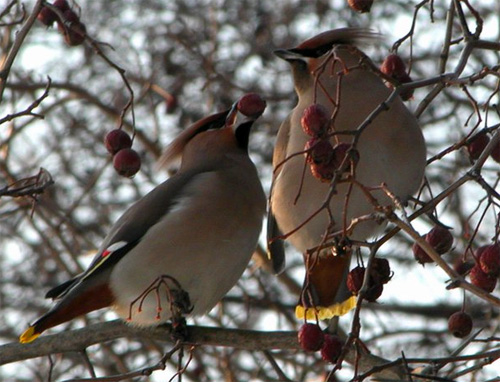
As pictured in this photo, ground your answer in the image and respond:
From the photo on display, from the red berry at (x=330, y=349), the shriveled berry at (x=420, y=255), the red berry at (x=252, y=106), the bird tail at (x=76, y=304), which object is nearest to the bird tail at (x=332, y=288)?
the red berry at (x=252, y=106)

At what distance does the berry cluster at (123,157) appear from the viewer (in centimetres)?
325

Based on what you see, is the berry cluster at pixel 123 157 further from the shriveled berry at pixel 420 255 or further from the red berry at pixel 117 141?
the shriveled berry at pixel 420 255

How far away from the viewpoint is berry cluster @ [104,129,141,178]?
10.7 ft

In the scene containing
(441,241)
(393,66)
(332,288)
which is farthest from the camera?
(332,288)

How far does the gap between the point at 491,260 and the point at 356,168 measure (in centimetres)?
86

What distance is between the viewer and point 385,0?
5.90 metres

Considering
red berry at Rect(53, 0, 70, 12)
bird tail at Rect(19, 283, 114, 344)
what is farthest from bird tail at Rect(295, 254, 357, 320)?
red berry at Rect(53, 0, 70, 12)

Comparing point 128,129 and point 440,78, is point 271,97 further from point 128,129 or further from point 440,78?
point 440,78

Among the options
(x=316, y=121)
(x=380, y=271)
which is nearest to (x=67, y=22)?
(x=316, y=121)

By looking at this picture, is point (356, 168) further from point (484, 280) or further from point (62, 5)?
point (62, 5)

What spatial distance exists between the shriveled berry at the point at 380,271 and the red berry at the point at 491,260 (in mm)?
253

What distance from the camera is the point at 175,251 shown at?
12.5 feet

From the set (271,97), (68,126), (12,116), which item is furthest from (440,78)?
(68,126)

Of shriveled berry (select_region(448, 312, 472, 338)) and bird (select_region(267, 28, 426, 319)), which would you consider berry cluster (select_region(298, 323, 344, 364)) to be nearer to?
shriveled berry (select_region(448, 312, 472, 338))
